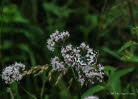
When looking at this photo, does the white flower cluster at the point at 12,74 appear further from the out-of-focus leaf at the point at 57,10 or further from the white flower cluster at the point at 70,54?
the out-of-focus leaf at the point at 57,10

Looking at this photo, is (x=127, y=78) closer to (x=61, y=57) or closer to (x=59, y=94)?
(x=59, y=94)

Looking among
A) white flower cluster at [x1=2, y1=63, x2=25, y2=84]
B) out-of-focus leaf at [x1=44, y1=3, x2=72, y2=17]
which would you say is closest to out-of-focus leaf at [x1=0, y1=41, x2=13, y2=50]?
out-of-focus leaf at [x1=44, y1=3, x2=72, y2=17]

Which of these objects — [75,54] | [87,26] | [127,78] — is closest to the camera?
[75,54]

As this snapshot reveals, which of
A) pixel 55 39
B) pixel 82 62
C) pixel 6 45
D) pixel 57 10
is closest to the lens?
pixel 82 62

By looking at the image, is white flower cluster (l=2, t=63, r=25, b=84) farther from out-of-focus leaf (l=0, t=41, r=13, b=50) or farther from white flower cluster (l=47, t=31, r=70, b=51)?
out-of-focus leaf (l=0, t=41, r=13, b=50)

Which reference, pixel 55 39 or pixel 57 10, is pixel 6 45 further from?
pixel 55 39

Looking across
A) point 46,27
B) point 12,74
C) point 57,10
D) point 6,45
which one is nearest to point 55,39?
point 12,74

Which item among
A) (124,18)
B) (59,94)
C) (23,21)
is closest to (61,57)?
(59,94)

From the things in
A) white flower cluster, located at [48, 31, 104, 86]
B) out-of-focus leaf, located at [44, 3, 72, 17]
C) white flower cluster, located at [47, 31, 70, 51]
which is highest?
out-of-focus leaf, located at [44, 3, 72, 17]

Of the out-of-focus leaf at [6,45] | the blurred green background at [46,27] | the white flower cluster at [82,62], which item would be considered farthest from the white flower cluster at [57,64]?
the out-of-focus leaf at [6,45]

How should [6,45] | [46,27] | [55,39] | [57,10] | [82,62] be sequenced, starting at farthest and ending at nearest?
1. [57,10]
2. [46,27]
3. [6,45]
4. [55,39]
5. [82,62]

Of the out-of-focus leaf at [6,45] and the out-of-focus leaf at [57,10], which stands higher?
the out-of-focus leaf at [57,10]
